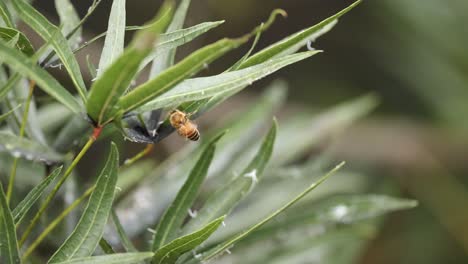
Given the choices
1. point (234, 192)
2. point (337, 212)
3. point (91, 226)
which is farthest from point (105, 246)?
point (337, 212)

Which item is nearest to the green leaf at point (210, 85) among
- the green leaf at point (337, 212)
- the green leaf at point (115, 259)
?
the green leaf at point (115, 259)

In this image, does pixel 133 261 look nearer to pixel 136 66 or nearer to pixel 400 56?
pixel 136 66

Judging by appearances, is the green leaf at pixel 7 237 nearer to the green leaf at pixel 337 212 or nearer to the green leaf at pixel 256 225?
the green leaf at pixel 256 225

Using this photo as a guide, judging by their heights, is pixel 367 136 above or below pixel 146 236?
above

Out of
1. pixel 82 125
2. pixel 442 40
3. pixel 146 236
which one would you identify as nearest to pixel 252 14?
pixel 442 40

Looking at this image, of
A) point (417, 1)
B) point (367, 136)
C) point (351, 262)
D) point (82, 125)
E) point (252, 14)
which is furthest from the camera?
point (252, 14)

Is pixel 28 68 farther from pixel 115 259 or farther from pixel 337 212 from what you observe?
pixel 337 212

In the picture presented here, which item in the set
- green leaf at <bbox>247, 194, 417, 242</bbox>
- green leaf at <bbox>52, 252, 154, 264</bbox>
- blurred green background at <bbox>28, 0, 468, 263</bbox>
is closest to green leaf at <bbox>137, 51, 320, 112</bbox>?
green leaf at <bbox>52, 252, 154, 264</bbox>

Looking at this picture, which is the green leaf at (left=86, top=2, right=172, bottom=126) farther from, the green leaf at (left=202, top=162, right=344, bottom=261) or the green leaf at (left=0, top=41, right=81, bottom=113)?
the green leaf at (left=202, top=162, right=344, bottom=261)
